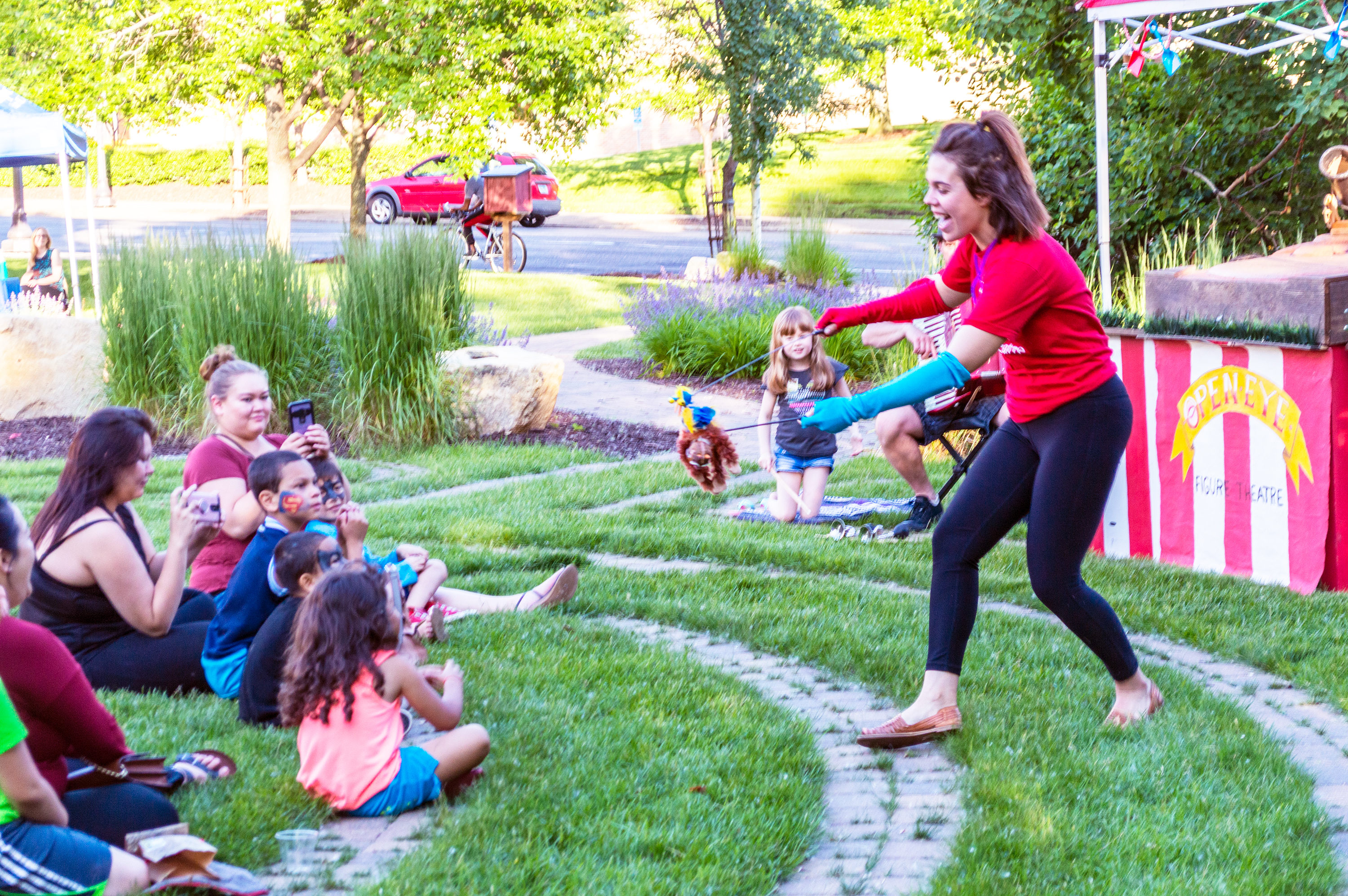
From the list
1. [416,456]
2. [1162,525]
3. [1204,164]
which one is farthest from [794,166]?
[1162,525]

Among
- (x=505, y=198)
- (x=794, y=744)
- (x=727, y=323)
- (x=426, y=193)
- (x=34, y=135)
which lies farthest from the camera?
(x=426, y=193)

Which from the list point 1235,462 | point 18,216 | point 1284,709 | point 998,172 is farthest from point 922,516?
point 18,216

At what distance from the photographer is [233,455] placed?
490 centimetres

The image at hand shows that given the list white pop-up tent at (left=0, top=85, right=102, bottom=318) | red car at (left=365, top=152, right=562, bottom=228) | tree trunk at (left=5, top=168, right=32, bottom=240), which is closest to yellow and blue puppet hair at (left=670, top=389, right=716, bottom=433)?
white pop-up tent at (left=0, top=85, right=102, bottom=318)

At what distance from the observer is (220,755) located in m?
3.77

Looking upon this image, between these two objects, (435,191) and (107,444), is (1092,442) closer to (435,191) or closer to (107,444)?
(107,444)

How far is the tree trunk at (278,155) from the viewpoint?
20.2 metres

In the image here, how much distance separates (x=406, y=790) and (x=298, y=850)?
319mm

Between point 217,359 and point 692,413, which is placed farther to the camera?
point 692,413

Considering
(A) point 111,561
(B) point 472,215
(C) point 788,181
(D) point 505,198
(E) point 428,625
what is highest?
(C) point 788,181

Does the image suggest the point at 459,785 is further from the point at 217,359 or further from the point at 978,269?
the point at 217,359

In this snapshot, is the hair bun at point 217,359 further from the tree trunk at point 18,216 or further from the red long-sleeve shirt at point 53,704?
the tree trunk at point 18,216

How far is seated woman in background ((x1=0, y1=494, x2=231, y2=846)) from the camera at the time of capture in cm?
291

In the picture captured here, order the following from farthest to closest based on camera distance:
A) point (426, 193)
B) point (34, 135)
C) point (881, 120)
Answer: point (881, 120), point (426, 193), point (34, 135)
